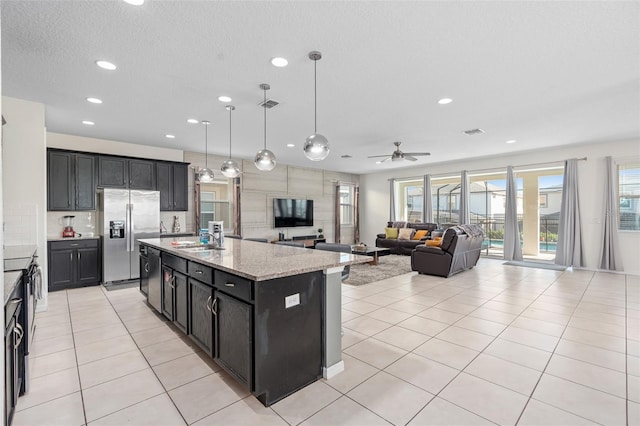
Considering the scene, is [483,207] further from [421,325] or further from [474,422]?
[474,422]

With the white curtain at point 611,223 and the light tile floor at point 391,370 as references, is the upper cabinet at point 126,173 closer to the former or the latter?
the light tile floor at point 391,370

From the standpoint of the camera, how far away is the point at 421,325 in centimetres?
365

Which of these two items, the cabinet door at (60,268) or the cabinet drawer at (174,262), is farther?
the cabinet door at (60,268)

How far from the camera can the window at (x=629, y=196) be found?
6.54 meters

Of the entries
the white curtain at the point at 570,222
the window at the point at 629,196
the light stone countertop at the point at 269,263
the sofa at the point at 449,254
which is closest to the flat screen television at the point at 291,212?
the sofa at the point at 449,254

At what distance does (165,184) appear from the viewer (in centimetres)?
660

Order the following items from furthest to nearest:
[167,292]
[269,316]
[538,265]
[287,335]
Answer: [538,265] < [167,292] < [287,335] < [269,316]

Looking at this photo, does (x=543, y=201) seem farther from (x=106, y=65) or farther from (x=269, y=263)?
(x=106, y=65)

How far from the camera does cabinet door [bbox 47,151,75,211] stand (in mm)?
5297

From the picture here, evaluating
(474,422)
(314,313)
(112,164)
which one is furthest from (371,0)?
(112,164)

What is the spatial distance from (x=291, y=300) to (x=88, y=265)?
16.4 feet

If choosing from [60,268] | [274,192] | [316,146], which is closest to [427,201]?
[274,192]

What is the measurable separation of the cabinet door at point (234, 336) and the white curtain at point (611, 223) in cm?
790

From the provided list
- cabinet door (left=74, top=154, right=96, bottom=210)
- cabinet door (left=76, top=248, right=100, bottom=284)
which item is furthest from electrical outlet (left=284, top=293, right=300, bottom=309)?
cabinet door (left=74, top=154, right=96, bottom=210)
